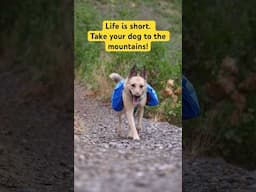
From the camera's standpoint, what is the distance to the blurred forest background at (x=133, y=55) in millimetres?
3637

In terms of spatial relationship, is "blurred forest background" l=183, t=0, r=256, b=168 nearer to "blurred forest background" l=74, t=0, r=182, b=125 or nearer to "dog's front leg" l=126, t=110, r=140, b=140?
"blurred forest background" l=74, t=0, r=182, b=125

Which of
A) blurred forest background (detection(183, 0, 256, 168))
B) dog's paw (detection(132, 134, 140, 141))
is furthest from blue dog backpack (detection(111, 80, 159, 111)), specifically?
blurred forest background (detection(183, 0, 256, 168))

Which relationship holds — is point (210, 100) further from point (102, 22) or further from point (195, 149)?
point (102, 22)

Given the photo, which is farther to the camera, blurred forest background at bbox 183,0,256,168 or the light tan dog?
blurred forest background at bbox 183,0,256,168

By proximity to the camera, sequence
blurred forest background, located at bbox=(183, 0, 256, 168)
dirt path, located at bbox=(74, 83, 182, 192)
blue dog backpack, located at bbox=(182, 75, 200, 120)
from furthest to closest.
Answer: blurred forest background, located at bbox=(183, 0, 256, 168) < blue dog backpack, located at bbox=(182, 75, 200, 120) < dirt path, located at bbox=(74, 83, 182, 192)

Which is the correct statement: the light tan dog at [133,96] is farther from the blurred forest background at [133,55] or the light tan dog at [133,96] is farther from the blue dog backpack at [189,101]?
the blue dog backpack at [189,101]

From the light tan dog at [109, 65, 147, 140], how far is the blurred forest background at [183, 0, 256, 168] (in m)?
0.40

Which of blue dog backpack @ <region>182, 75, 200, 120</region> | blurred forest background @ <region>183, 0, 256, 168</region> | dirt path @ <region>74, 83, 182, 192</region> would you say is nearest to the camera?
dirt path @ <region>74, 83, 182, 192</region>

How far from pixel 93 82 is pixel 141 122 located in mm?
388

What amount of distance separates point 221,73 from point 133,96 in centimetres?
69

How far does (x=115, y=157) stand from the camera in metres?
3.62

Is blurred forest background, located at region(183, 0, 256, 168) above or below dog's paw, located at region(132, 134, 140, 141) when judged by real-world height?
above

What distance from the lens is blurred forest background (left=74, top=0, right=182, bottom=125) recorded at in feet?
11.9
